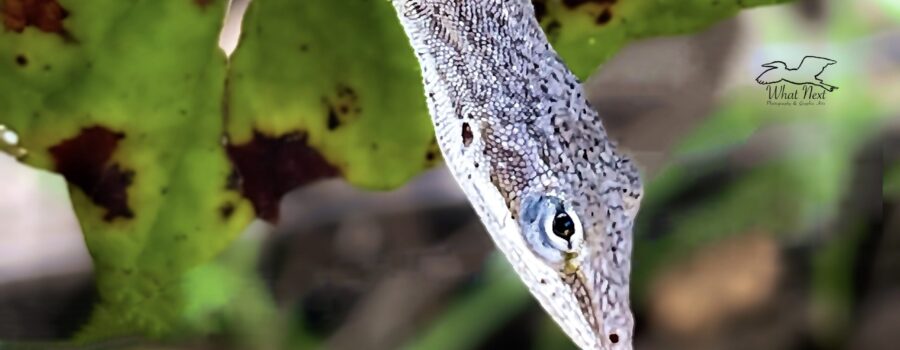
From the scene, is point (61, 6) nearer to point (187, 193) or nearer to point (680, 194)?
point (187, 193)

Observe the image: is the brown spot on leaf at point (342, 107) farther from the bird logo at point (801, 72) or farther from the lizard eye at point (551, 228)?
the bird logo at point (801, 72)

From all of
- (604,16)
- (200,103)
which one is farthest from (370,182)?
(604,16)

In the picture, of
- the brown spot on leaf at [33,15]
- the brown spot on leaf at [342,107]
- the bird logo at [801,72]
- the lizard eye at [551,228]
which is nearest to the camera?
the lizard eye at [551,228]

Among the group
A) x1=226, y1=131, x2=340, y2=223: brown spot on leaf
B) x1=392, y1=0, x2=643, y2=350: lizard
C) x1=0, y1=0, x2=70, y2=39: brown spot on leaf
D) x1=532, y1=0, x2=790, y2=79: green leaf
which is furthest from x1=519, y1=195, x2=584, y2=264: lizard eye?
x1=0, y1=0, x2=70, y2=39: brown spot on leaf

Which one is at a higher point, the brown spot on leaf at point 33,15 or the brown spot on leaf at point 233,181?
the brown spot on leaf at point 33,15

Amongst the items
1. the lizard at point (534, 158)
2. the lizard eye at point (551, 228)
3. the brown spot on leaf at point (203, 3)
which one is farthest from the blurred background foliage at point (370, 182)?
the lizard eye at point (551, 228)

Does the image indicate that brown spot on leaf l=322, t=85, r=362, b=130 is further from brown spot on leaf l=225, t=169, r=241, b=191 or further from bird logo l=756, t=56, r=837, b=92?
bird logo l=756, t=56, r=837, b=92

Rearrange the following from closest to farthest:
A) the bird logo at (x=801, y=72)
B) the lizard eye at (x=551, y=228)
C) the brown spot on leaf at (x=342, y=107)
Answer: the lizard eye at (x=551, y=228)
the brown spot on leaf at (x=342, y=107)
the bird logo at (x=801, y=72)

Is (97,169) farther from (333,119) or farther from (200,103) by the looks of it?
(333,119)

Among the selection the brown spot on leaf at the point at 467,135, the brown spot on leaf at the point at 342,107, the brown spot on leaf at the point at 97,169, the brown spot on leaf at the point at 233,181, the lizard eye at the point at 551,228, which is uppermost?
the brown spot on leaf at the point at 467,135
